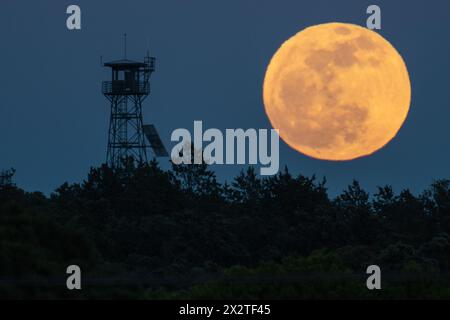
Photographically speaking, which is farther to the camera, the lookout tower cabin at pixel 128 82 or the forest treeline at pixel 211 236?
the lookout tower cabin at pixel 128 82

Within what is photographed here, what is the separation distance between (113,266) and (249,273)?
9.09 m

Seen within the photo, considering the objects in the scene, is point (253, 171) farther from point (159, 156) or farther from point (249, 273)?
point (249, 273)

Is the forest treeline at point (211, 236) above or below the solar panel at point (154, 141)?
below

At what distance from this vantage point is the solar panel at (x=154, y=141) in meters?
109

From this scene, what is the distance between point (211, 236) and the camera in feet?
300

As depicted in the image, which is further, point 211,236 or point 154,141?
point 154,141

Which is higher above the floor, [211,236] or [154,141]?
[154,141]

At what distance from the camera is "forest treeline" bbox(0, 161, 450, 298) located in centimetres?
5600

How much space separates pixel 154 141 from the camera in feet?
362

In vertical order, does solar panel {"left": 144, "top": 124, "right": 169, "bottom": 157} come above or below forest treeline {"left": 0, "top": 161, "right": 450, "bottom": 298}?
above

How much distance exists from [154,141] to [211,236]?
20.7 meters

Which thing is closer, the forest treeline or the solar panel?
the forest treeline

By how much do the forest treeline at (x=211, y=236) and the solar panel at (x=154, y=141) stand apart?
1238 mm

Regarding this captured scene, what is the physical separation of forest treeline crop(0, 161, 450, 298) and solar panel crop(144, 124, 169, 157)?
4.06 feet
